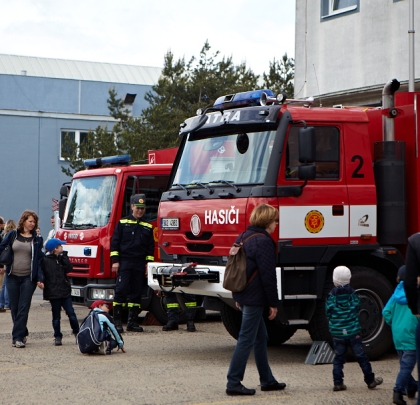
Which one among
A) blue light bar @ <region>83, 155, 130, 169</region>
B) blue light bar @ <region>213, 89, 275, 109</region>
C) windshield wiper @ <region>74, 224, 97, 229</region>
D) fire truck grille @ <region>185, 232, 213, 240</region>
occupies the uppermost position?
blue light bar @ <region>213, 89, 275, 109</region>

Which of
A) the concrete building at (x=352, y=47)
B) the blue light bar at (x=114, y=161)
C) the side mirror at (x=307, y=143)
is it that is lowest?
the side mirror at (x=307, y=143)

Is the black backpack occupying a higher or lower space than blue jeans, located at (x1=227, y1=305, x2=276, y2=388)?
higher

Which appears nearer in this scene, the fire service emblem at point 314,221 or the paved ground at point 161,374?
the paved ground at point 161,374

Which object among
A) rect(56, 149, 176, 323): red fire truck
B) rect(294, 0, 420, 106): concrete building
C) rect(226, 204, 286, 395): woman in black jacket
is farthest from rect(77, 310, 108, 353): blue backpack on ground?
rect(294, 0, 420, 106): concrete building

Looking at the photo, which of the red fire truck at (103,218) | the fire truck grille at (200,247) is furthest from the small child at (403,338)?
the red fire truck at (103,218)

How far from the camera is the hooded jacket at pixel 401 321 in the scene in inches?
281

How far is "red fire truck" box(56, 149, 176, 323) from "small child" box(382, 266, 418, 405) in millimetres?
6477

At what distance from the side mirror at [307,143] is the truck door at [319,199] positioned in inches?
11.2

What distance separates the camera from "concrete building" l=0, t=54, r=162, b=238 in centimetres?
3956

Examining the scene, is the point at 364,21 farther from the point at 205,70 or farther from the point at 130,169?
the point at 205,70

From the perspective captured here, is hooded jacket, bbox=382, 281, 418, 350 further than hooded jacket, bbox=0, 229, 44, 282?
No

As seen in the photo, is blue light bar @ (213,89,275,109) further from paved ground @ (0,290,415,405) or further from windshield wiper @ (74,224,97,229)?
windshield wiper @ (74,224,97,229)

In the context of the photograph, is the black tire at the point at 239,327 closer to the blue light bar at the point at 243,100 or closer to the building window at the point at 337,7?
the blue light bar at the point at 243,100

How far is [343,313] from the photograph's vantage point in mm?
7934
